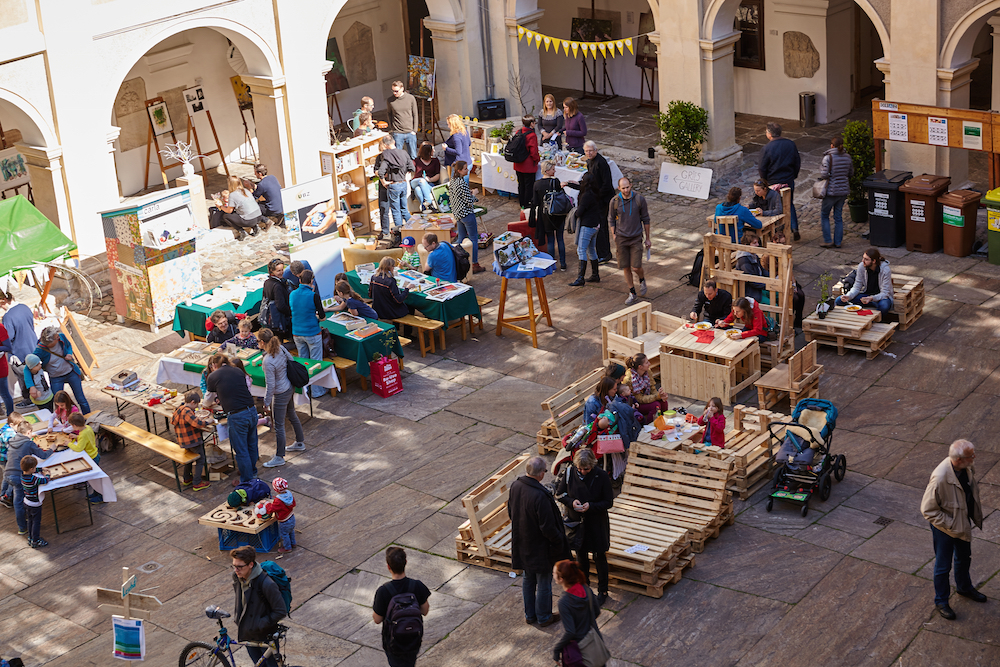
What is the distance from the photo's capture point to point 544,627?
995cm

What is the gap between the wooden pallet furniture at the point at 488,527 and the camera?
1084 cm

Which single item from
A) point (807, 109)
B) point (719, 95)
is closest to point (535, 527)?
point (719, 95)

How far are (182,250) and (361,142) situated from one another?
3983 mm

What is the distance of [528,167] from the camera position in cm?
1881

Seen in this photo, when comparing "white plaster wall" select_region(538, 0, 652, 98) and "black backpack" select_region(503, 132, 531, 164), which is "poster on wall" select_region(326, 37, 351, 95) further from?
"black backpack" select_region(503, 132, 531, 164)

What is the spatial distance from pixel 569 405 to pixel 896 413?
11.3ft

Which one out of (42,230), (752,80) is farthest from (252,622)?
(752,80)

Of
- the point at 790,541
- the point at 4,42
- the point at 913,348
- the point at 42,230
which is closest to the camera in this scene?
the point at 790,541

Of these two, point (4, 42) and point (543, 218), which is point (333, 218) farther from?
point (4, 42)

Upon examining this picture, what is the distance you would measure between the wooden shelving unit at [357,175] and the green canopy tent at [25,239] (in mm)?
4703

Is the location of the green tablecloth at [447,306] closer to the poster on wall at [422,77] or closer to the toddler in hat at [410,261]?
the toddler in hat at [410,261]

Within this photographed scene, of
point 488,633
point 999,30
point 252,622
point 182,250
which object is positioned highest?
point 999,30

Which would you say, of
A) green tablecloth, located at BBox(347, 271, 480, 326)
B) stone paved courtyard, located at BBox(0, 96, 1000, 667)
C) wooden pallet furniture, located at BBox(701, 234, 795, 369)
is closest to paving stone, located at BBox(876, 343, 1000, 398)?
stone paved courtyard, located at BBox(0, 96, 1000, 667)

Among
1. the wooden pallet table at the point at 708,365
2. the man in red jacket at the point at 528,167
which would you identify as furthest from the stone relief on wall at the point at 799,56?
the wooden pallet table at the point at 708,365
